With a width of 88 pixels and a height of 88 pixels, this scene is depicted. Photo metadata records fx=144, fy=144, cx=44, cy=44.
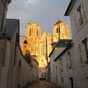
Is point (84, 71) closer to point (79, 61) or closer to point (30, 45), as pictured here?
point (79, 61)

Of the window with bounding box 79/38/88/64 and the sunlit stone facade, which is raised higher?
the sunlit stone facade

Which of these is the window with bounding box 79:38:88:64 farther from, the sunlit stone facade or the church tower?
the sunlit stone facade

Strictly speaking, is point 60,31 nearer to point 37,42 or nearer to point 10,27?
point 37,42

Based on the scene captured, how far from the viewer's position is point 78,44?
11453 mm

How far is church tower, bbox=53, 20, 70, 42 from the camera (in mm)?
65887

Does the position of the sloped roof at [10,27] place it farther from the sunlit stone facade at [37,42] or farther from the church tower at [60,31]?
the sunlit stone facade at [37,42]

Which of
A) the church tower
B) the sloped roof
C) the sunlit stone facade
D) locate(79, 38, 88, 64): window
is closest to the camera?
the sloped roof

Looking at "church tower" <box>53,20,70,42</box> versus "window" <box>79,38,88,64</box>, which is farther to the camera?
"church tower" <box>53,20,70,42</box>

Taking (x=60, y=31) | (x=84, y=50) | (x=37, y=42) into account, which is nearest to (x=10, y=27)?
(x=84, y=50)

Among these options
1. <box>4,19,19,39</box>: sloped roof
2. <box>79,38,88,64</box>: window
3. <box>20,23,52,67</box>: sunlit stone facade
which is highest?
<box>20,23,52,67</box>: sunlit stone facade

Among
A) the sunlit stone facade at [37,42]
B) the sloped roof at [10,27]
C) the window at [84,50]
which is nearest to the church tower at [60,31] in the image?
the sunlit stone facade at [37,42]

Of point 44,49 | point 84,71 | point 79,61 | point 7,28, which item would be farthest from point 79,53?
point 44,49

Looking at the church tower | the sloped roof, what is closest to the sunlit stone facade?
the church tower

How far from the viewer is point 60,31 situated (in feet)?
217
